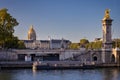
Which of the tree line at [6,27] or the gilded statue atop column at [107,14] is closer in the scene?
the tree line at [6,27]

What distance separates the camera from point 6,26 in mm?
78375

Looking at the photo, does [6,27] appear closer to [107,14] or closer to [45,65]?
[45,65]

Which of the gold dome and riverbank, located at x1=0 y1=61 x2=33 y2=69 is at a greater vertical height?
the gold dome

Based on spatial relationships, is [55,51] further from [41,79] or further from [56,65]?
[41,79]

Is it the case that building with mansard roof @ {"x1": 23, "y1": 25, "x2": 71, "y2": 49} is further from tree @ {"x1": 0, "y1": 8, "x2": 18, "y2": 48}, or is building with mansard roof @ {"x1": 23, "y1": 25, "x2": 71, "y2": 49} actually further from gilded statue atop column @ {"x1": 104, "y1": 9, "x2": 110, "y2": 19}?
tree @ {"x1": 0, "y1": 8, "x2": 18, "y2": 48}

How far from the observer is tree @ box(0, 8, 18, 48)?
7721 cm

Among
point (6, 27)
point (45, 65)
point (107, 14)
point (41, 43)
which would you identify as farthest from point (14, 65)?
point (41, 43)

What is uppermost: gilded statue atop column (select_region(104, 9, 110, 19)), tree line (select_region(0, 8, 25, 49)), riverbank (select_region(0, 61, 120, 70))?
gilded statue atop column (select_region(104, 9, 110, 19))

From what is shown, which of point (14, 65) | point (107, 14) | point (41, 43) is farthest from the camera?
point (41, 43)

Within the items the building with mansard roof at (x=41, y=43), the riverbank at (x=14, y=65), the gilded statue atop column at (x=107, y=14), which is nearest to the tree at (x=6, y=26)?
the riverbank at (x=14, y=65)

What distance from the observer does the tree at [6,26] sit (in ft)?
253

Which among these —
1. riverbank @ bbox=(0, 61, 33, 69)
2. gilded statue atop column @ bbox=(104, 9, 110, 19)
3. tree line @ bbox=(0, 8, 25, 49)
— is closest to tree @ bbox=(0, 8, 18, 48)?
tree line @ bbox=(0, 8, 25, 49)

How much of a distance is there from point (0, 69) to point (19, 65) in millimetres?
4785

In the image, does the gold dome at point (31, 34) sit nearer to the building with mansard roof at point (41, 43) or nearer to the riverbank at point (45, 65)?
the building with mansard roof at point (41, 43)
